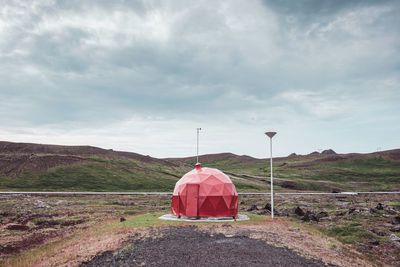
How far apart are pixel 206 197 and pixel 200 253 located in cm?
1118

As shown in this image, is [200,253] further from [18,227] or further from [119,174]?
[119,174]

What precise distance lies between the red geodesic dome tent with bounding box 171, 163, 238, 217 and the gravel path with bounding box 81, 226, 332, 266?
7727 millimetres

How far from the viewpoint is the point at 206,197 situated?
26.0 meters

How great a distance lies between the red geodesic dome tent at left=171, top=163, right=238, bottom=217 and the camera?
26.0m

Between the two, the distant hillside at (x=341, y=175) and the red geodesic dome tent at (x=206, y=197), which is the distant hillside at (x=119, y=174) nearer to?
the distant hillside at (x=341, y=175)

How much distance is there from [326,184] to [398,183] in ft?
86.3

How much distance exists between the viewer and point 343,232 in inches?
1037

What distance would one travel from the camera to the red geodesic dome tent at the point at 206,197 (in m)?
26.0

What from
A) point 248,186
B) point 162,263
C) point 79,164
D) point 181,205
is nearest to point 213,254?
point 162,263

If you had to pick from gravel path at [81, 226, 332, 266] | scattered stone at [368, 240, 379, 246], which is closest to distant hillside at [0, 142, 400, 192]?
gravel path at [81, 226, 332, 266]

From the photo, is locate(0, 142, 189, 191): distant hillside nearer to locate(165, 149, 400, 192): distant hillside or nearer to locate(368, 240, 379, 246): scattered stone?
locate(165, 149, 400, 192): distant hillside

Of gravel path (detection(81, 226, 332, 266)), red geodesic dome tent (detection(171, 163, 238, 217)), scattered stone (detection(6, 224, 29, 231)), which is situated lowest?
scattered stone (detection(6, 224, 29, 231))

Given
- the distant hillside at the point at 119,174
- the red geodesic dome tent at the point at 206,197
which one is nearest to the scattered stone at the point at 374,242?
the red geodesic dome tent at the point at 206,197

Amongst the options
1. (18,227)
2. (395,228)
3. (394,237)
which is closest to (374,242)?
(394,237)
